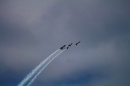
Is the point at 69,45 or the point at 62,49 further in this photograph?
the point at 69,45

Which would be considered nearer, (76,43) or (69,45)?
(69,45)

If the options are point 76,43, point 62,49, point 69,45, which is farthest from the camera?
point 76,43

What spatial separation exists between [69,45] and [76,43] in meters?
13.6

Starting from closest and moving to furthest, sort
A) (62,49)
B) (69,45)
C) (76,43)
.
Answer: (62,49)
(69,45)
(76,43)

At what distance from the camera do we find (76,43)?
148m

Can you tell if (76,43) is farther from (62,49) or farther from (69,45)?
(62,49)

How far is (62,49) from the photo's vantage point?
12825 cm

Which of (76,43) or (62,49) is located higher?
(76,43)

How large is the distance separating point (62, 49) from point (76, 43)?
24004 millimetres

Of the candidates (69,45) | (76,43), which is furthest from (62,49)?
(76,43)

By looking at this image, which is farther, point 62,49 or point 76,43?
point 76,43

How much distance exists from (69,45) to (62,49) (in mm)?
10552
